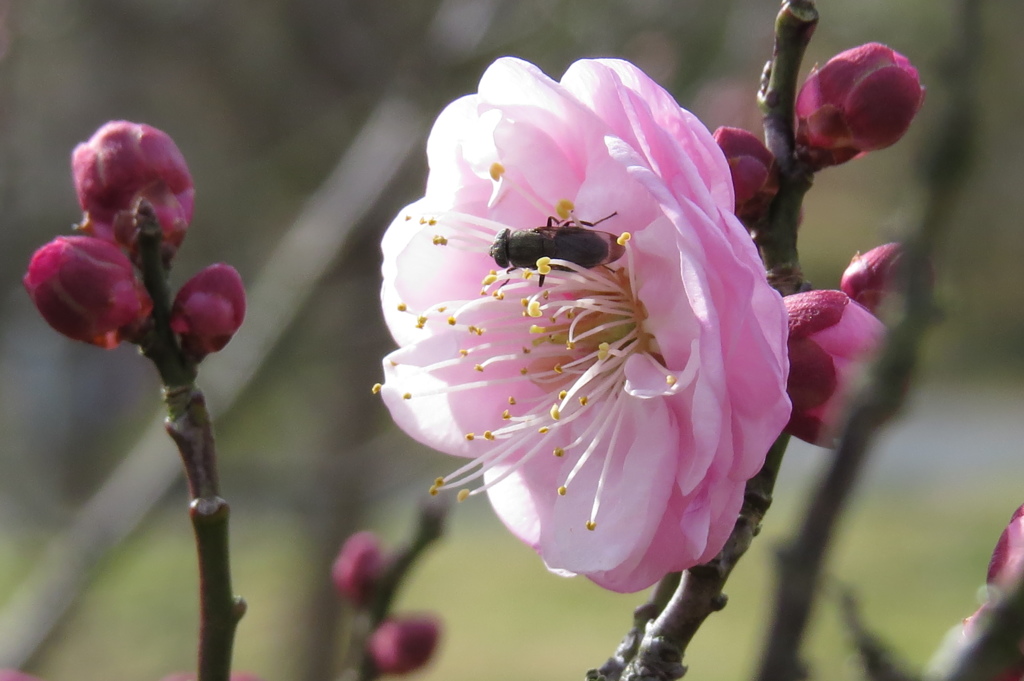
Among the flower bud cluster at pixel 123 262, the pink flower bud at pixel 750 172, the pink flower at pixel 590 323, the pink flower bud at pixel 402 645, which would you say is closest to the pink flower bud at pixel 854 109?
the pink flower bud at pixel 750 172

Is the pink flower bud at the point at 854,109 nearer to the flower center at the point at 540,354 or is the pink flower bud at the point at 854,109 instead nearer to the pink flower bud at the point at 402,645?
the flower center at the point at 540,354

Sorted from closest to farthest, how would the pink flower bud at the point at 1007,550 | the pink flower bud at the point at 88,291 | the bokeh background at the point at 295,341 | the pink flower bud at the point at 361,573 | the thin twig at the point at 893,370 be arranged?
the thin twig at the point at 893,370 → the pink flower bud at the point at 1007,550 → the pink flower bud at the point at 88,291 → the pink flower bud at the point at 361,573 → the bokeh background at the point at 295,341

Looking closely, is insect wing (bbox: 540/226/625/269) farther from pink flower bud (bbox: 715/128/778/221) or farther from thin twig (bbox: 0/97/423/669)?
thin twig (bbox: 0/97/423/669)

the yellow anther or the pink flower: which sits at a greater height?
the yellow anther

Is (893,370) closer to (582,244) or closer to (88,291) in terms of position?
(582,244)

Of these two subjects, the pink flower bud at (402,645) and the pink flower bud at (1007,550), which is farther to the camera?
the pink flower bud at (402,645)

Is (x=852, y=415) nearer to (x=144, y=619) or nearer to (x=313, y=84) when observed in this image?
(x=313, y=84)

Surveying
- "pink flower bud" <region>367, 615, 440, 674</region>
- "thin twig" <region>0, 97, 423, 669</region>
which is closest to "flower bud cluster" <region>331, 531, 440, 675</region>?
"pink flower bud" <region>367, 615, 440, 674</region>
